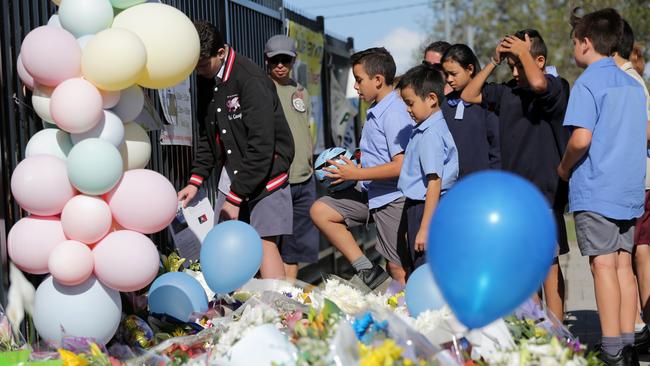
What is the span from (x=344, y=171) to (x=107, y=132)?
192 centimetres

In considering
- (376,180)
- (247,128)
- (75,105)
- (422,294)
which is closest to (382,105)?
(376,180)

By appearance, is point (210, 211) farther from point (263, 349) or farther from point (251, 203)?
point (263, 349)

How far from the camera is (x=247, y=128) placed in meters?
5.38

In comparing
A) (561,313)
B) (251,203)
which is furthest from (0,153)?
(561,313)

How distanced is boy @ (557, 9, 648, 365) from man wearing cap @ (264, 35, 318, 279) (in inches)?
77.8

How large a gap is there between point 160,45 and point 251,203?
5.75 feet

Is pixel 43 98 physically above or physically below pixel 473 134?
above

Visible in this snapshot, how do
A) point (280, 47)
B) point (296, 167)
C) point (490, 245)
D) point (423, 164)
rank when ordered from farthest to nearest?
point (280, 47)
point (296, 167)
point (423, 164)
point (490, 245)

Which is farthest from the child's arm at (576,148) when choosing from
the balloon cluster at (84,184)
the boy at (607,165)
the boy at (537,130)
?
the balloon cluster at (84,184)

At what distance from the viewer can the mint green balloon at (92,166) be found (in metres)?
3.60

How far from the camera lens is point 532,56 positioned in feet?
17.6

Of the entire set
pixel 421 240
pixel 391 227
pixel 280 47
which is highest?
pixel 280 47

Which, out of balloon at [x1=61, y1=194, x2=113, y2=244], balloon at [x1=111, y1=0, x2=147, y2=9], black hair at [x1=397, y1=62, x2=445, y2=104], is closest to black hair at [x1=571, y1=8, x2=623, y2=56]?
black hair at [x1=397, y1=62, x2=445, y2=104]

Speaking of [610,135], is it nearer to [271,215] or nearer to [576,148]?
[576,148]
